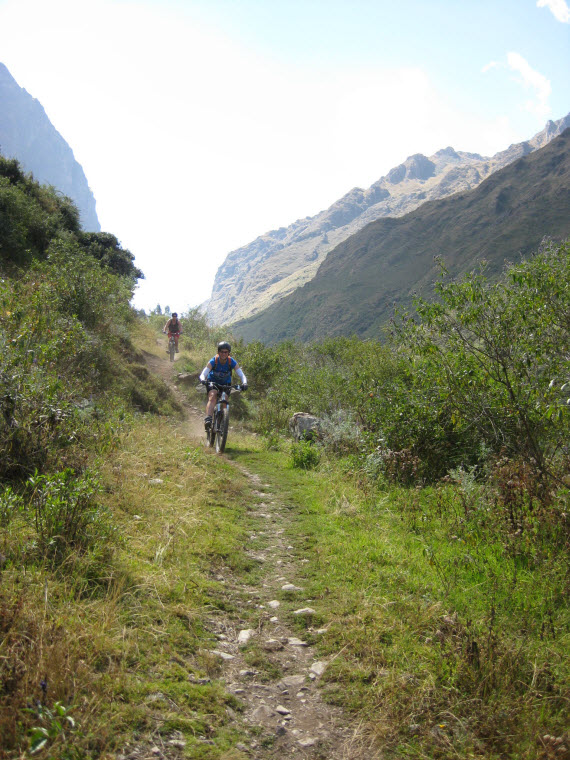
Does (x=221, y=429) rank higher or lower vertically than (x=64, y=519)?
higher

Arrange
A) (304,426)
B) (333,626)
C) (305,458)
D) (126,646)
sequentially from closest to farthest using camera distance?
(126,646) → (333,626) → (305,458) → (304,426)

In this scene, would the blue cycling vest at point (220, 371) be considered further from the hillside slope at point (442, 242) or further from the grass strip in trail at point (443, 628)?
the hillside slope at point (442, 242)

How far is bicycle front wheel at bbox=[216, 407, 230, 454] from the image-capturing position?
10097 millimetres

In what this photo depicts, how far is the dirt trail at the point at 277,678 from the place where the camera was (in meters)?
2.57

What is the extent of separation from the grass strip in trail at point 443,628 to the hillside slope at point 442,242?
114m

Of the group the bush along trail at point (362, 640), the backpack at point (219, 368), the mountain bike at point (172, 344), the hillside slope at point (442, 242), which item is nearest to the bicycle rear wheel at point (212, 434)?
the backpack at point (219, 368)

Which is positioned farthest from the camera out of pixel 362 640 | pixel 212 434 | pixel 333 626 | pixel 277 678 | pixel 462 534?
pixel 212 434

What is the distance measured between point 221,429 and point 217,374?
1317 mm

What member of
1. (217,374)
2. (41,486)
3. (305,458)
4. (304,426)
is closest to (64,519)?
(41,486)

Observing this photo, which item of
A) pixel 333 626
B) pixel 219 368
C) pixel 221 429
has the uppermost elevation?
pixel 219 368

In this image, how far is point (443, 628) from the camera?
10.6 feet

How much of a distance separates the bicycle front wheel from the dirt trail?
16.4 feet

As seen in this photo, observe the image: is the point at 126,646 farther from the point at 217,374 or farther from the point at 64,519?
the point at 217,374

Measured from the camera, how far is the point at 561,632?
10.6 feet
